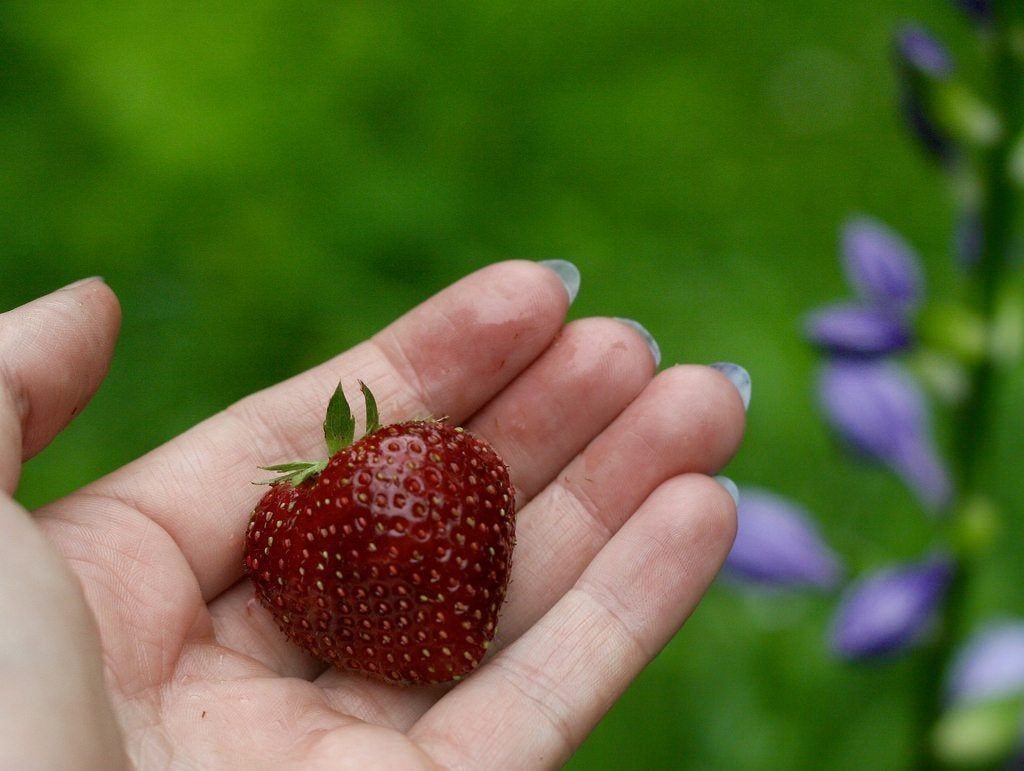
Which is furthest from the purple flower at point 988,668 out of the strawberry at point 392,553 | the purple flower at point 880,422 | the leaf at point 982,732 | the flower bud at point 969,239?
the strawberry at point 392,553

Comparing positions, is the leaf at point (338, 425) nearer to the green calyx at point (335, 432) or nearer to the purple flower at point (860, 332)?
the green calyx at point (335, 432)

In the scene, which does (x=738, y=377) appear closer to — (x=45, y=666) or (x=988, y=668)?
(x=988, y=668)

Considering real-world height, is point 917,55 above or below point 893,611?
above

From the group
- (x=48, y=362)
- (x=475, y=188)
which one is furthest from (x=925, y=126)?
(x=475, y=188)

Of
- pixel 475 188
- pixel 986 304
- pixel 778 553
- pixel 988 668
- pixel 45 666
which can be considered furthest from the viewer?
pixel 475 188

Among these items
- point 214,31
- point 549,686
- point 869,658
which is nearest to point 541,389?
point 549,686

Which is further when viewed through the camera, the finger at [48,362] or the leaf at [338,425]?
the leaf at [338,425]
